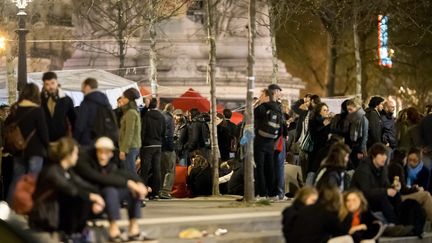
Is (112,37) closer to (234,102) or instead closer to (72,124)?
(234,102)

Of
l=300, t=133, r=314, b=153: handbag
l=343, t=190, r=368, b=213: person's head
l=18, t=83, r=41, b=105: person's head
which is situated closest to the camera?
l=18, t=83, r=41, b=105: person's head

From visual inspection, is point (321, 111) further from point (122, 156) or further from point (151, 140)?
point (122, 156)

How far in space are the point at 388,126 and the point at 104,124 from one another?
26.3 ft

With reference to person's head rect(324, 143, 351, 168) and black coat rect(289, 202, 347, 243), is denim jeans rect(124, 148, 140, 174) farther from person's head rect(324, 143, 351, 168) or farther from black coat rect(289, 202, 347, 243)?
black coat rect(289, 202, 347, 243)

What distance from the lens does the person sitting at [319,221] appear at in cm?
1786

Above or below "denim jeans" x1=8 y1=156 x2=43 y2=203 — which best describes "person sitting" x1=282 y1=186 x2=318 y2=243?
below

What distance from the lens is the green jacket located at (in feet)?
70.2

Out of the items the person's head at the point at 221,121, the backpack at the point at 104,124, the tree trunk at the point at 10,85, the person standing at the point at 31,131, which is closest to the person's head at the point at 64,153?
the person standing at the point at 31,131

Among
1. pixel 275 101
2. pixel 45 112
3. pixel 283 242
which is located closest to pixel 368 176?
pixel 283 242

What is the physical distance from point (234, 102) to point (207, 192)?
20.2 metres

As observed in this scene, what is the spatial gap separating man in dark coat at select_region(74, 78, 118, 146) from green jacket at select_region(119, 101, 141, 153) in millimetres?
2279

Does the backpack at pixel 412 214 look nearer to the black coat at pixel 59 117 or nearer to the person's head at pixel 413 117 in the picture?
the person's head at pixel 413 117

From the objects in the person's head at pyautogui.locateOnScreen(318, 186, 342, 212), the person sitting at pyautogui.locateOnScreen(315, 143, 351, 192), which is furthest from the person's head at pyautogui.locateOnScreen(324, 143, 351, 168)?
the person's head at pyautogui.locateOnScreen(318, 186, 342, 212)

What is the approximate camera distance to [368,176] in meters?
20.9
